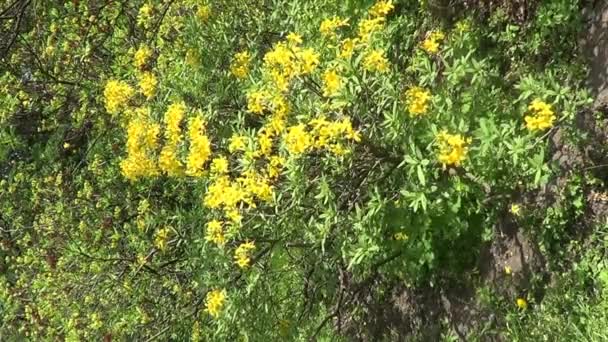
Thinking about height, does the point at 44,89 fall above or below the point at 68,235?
above

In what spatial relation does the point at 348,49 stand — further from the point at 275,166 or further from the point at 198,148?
the point at 198,148

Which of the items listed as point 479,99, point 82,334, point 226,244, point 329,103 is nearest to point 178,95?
point 226,244

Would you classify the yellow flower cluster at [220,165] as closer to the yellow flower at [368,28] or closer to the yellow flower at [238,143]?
the yellow flower at [238,143]

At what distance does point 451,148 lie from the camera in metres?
2.50

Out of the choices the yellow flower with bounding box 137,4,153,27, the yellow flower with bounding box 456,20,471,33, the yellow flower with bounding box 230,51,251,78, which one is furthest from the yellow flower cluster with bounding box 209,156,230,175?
the yellow flower with bounding box 137,4,153,27

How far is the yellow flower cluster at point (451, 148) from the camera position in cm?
246

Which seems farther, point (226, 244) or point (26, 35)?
point (26, 35)

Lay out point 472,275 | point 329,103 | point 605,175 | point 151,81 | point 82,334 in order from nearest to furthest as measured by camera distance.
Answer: point 329,103, point 605,175, point 472,275, point 151,81, point 82,334

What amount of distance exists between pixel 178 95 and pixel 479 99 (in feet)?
6.00

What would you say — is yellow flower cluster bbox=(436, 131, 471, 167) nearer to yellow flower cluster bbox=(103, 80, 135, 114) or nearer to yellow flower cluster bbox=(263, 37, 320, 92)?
yellow flower cluster bbox=(263, 37, 320, 92)

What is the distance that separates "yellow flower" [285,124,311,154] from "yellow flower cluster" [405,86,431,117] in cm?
42

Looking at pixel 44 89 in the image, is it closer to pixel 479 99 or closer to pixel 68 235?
pixel 68 235

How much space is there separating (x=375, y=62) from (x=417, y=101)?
236mm

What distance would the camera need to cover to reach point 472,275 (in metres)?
3.61
